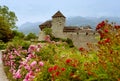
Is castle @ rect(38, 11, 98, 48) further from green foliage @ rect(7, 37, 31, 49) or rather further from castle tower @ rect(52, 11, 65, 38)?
green foliage @ rect(7, 37, 31, 49)

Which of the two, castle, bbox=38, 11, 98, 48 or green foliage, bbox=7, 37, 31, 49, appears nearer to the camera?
green foliage, bbox=7, 37, 31, 49

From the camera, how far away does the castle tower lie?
75688 millimetres

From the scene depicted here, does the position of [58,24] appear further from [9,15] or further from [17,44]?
[17,44]

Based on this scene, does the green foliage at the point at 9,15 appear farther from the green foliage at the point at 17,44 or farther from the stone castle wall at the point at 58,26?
the green foliage at the point at 17,44

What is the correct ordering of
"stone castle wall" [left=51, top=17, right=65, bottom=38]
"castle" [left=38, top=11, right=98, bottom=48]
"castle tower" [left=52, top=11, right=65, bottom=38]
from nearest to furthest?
1. "castle" [left=38, top=11, right=98, bottom=48]
2. "stone castle wall" [left=51, top=17, right=65, bottom=38]
3. "castle tower" [left=52, top=11, right=65, bottom=38]

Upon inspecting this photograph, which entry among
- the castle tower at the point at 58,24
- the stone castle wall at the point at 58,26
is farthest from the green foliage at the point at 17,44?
the castle tower at the point at 58,24

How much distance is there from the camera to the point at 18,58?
14.7 metres

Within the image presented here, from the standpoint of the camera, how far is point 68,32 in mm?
75125

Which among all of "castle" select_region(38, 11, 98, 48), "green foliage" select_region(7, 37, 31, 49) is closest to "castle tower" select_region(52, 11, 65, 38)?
"castle" select_region(38, 11, 98, 48)

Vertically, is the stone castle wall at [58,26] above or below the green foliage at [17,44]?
below

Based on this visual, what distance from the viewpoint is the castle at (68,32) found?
217ft

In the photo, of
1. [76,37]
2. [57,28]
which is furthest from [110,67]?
[57,28]

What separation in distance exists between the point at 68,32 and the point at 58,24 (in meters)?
4.22

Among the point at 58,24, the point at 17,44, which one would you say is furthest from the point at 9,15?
the point at 17,44
